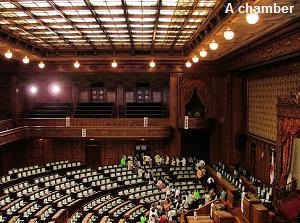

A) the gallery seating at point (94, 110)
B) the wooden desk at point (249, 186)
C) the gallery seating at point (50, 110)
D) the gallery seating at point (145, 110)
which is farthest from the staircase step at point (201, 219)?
the gallery seating at point (50, 110)

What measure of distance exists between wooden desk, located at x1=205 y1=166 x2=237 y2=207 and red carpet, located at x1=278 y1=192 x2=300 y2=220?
127 inches

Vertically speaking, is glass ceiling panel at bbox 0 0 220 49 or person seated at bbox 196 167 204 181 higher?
glass ceiling panel at bbox 0 0 220 49

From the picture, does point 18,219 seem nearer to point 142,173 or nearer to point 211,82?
point 142,173

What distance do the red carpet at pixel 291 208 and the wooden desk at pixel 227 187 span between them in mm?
3223

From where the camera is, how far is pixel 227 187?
16266 mm

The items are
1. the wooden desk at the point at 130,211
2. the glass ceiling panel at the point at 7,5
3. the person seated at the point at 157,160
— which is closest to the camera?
the glass ceiling panel at the point at 7,5

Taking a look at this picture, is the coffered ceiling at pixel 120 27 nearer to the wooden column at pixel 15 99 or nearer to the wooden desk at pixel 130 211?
the wooden column at pixel 15 99

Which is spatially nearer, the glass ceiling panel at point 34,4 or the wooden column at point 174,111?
the glass ceiling panel at point 34,4

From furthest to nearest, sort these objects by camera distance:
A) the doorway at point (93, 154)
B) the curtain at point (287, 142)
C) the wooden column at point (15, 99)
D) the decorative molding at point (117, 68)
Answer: the doorway at point (93, 154)
the wooden column at point (15, 99)
the decorative molding at point (117, 68)
the curtain at point (287, 142)

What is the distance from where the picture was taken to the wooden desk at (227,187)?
49.6ft

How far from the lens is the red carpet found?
1117 centimetres

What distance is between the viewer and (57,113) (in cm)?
2362

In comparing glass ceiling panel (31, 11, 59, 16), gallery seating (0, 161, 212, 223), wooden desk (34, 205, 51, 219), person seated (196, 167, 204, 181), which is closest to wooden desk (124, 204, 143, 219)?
gallery seating (0, 161, 212, 223)

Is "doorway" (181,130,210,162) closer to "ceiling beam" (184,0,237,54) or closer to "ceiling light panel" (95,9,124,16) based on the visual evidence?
"ceiling beam" (184,0,237,54)
